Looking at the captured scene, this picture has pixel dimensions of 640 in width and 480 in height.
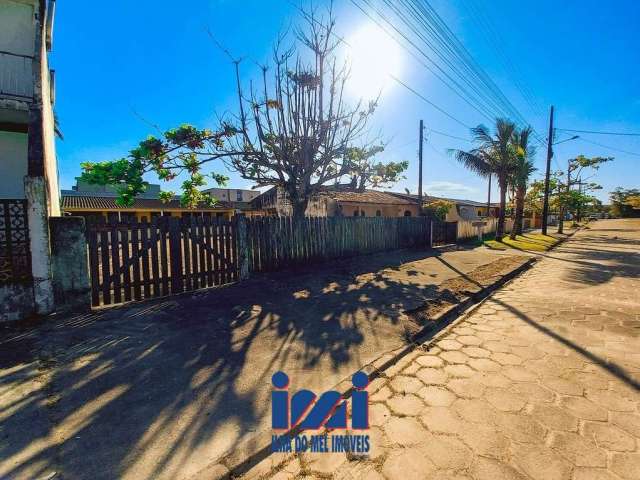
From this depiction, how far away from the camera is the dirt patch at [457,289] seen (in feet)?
15.0

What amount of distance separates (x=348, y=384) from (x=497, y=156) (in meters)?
19.3

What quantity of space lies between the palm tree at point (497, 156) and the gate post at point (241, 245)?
16503 mm

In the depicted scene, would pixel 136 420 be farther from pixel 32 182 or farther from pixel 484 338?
pixel 32 182

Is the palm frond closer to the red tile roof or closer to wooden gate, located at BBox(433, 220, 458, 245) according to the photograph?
wooden gate, located at BBox(433, 220, 458, 245)

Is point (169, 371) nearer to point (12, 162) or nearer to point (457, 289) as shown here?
point (457, 289)

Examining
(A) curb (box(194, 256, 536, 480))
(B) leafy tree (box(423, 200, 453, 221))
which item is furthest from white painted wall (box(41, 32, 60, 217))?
(B) leafy tree (box(423, 200, 453, 221))

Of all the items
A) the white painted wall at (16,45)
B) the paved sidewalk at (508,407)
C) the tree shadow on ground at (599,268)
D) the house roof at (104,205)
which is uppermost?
the white painted wall at (16,45)

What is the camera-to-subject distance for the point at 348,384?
2.76 meters

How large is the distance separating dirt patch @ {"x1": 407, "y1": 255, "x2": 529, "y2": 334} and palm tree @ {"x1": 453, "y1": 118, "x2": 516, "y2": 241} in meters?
9.82

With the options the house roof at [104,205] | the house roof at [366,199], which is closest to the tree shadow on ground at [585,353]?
the house roof at [366,199]

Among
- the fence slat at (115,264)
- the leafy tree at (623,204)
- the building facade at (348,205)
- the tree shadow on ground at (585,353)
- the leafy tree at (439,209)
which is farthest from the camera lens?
the leafy tree at (623,204)

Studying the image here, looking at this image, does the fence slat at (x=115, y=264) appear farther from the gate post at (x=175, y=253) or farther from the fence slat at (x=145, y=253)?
the gate post at (x=175, y=253)

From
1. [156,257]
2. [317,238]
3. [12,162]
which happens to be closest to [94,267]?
[156,257]

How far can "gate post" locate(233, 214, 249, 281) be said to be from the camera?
697 centimetres
